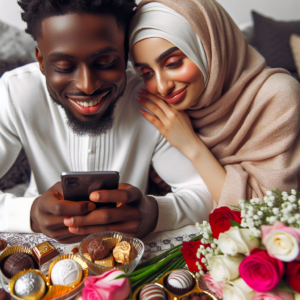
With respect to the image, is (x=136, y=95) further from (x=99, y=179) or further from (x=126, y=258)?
(x=126, y=258)

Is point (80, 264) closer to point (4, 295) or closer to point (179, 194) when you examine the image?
point (4, 295)

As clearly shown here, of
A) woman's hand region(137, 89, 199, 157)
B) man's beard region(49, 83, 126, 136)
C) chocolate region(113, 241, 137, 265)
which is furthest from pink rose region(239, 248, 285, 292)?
man's beard region(49, 83, 126, 136)

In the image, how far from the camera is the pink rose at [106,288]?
56cm

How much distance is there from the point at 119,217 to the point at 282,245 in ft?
1.54

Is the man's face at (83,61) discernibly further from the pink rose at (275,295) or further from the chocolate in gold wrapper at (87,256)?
the pink rose at (275,295)

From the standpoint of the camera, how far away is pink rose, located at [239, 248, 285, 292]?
50cm

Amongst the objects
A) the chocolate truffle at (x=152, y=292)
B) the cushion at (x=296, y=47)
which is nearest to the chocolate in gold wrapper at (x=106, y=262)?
the chocolate truffle at (x=152, y=292)

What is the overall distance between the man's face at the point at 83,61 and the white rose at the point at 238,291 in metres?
0.64

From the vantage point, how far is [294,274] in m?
0.50

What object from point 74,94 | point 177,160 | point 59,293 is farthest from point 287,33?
point 59,293

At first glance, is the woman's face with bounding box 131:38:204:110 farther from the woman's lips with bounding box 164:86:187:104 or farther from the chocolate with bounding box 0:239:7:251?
the chocolate with bounding box 0:239:7:251

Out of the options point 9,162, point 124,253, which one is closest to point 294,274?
point 124,253

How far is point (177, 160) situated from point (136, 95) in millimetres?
312

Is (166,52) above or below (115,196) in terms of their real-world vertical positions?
above
